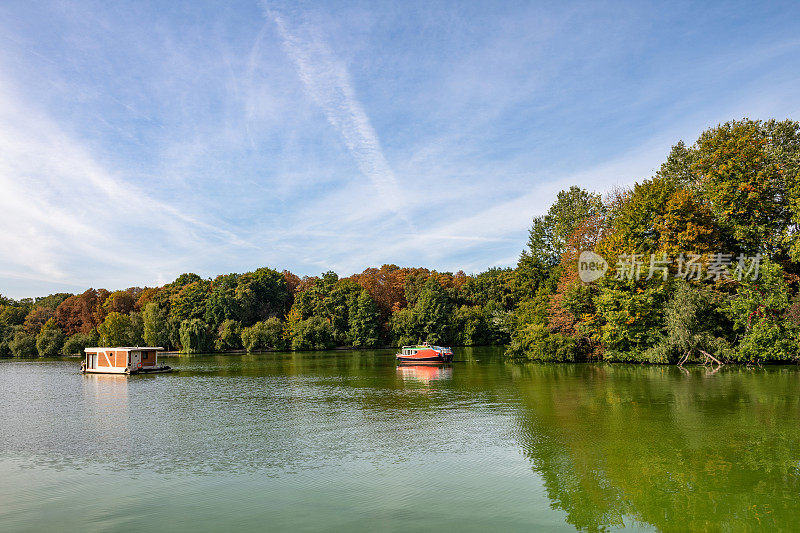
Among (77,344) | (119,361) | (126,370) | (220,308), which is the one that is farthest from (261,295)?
(126,370)

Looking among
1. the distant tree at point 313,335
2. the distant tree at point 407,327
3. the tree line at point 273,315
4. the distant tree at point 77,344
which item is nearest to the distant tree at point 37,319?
the tree line at point 273,315

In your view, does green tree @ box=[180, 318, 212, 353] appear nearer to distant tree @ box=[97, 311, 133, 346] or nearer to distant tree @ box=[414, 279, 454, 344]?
distant tree @ box=[97, 311, 133, 346]

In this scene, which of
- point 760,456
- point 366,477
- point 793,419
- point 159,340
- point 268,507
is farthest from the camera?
point 159,340

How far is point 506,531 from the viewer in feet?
31.7

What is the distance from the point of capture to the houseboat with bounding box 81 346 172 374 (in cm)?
4766

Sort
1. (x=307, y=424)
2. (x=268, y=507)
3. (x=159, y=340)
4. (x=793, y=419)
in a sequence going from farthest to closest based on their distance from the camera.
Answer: (x=159, y=340)
(x=307, y=424)
(x=793, y=419)
(x=268, y=507)

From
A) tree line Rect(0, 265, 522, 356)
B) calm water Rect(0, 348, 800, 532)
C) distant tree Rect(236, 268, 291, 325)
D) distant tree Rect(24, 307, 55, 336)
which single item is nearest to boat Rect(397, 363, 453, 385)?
calm water Rect(0, 348, 800, 532)

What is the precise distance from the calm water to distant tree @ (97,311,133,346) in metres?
70.2

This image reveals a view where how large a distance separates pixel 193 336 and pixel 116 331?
60.9 feet

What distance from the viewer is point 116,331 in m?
93.4

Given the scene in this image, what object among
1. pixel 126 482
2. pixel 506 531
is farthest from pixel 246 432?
pixel 506 531

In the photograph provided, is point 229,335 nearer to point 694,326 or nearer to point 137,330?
point 137,330

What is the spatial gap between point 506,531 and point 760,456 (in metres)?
9.11

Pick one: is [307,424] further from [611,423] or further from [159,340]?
[159,340]
